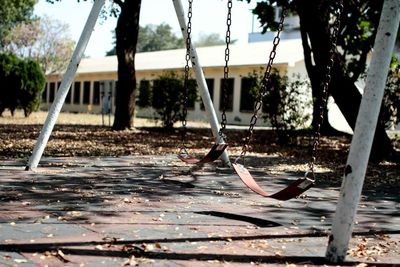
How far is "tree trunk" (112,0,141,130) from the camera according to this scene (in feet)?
61.9

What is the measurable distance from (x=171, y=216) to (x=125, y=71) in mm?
14132

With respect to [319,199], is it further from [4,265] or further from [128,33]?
[128,33]

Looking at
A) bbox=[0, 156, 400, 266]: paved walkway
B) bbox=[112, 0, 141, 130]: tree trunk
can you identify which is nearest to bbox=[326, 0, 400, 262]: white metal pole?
bbox=[0, 156, 400, 266]: paved walkway

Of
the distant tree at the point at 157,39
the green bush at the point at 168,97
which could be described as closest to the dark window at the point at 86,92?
the green bush at the point at 168,97

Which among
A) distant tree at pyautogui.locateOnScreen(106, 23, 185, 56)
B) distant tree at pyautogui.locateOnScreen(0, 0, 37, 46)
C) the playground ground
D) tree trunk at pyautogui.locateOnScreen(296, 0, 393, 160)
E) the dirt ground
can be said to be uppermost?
distant tree at pyautogui.locateOnScreen(106, 23, 185, 56)

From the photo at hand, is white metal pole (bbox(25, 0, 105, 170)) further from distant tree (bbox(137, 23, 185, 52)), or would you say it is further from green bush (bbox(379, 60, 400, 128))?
distant tree (bbox(137, 23, 185, 52))

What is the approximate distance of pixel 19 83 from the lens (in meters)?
25.8

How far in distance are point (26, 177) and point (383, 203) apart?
15.7 feet

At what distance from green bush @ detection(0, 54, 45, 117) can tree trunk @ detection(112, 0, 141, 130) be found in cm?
879

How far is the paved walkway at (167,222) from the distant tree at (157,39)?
284 feet

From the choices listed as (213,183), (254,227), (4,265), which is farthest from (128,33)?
(4,265)

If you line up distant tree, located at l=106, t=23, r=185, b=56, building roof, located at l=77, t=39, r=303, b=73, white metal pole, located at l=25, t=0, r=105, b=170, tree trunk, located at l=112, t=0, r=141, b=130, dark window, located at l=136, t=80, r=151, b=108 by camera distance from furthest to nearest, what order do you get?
1. distant tree, located at l=106, t=23, r=185, b=56
2. building roof, located at l=77, t=39, r=303, b=73
3. dark window, located at l=136, t=80, r=151, b=108
4. tree trunk, located at l=112, t=0, r=141, b=130
5. white metal pole, located at l=25, t=0, r=105, b=170

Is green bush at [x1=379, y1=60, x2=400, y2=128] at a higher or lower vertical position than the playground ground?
higher

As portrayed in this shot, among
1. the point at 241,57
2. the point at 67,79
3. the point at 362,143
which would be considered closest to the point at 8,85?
the point at 241,57
